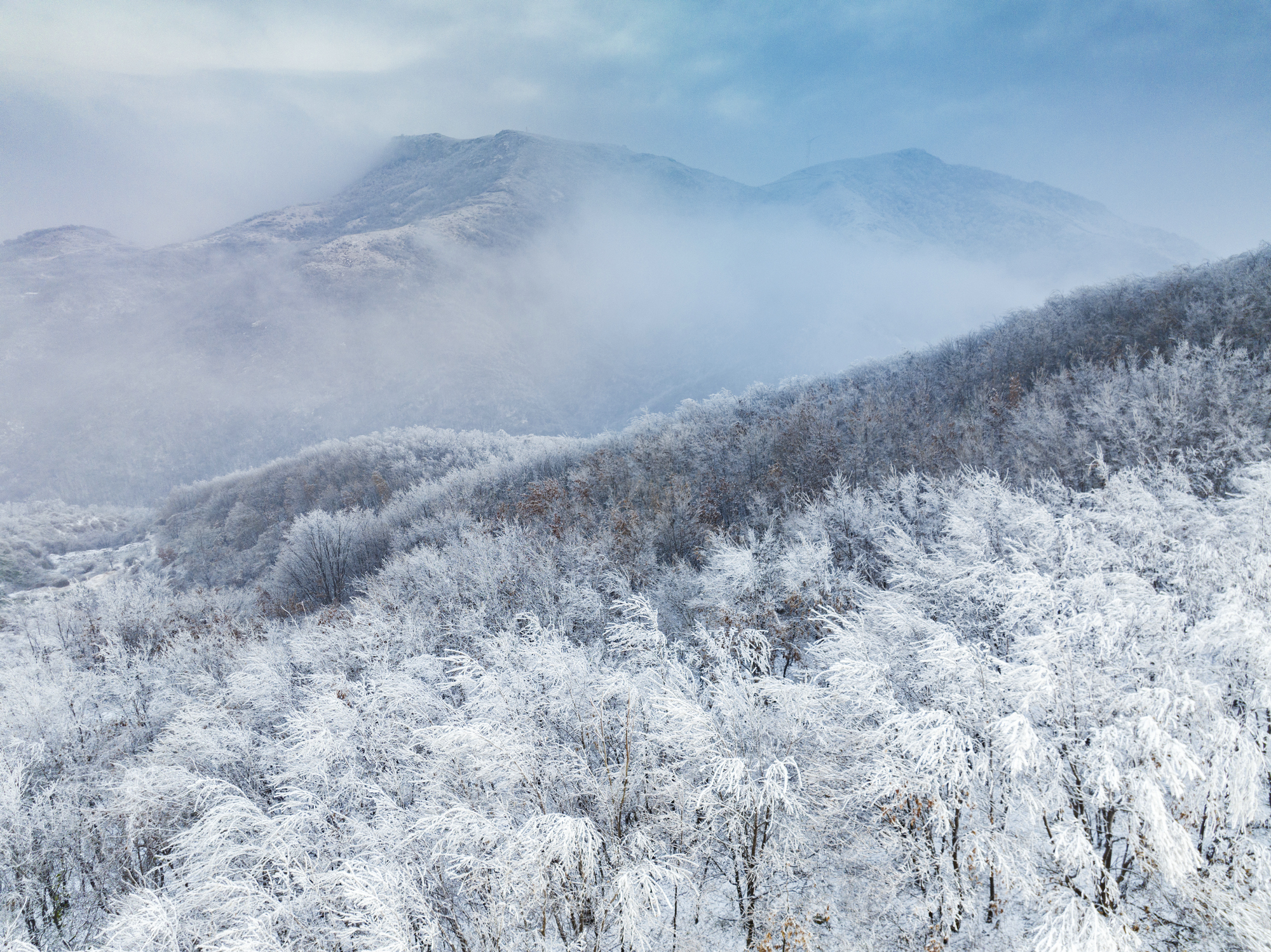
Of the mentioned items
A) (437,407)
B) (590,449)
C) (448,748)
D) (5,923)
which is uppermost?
(437,407)

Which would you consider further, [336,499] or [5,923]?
[336,499]

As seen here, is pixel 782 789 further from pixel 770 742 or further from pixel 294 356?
pixel 294 356

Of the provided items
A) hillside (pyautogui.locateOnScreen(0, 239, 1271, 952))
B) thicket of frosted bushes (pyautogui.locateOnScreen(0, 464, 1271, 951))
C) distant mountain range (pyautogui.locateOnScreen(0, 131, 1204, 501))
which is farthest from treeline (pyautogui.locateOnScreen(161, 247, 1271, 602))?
distant mountain range (pyautogui.locateOnScreen(0, 131, 1204, 501))

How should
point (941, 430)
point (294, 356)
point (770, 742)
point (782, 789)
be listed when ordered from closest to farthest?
1. point (782, 789)
2. point (770, 742)
3. point (941, 430)
4. point (294, 356)

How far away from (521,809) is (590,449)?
32.5 m

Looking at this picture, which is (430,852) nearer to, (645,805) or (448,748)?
(448,748)

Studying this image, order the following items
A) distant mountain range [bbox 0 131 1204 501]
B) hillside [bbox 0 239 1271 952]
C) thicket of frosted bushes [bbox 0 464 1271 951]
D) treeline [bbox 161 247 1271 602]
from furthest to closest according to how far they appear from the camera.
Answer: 1. distant mountain range [bbox 0 131 1204 501]
2. treeline [bbox 161 247 1271 602]
3. hillside [bbox 0 239 1271 952]
4. thicket of frosted bushes [bbox 0 464 1271 951]

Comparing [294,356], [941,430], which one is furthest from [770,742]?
[294,356]

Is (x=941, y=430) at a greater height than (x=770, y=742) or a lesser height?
greater

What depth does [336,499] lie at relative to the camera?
4934cm

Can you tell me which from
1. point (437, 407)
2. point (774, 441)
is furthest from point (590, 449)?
point (437, 407)

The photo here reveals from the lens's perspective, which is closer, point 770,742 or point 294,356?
point 770,742

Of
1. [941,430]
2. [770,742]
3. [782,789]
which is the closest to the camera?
[782,789]

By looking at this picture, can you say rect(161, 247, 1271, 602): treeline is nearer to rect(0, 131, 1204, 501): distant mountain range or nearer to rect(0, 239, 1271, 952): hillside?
rect(0, 239, 1271, 952): hillside
